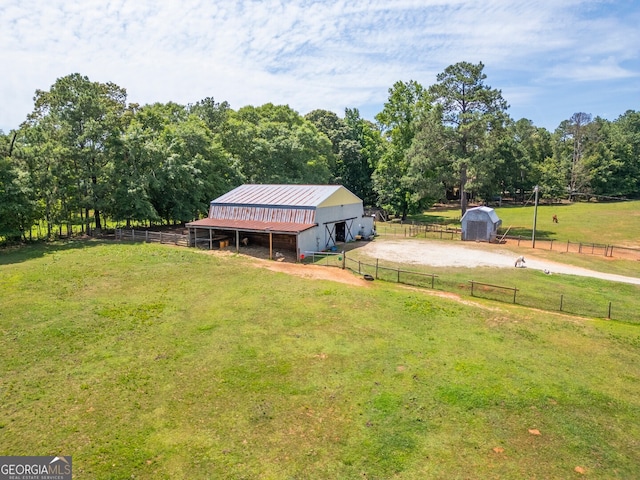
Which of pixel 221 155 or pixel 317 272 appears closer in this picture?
pixel 317 272

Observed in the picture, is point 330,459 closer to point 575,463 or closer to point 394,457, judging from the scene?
point 394,457

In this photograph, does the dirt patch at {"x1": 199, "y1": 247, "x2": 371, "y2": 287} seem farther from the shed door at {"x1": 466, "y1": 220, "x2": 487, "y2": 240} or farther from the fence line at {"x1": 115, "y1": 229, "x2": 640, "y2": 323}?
the shed door at {"x1": 466, "y1": 220, "x2": 487, "y2": 240}

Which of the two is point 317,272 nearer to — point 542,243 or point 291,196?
point 291,196

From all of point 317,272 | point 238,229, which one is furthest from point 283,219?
point 317,272

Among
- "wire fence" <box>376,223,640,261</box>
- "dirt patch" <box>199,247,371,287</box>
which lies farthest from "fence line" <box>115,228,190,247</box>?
"wire fence" <box>376,223,640,261</box>

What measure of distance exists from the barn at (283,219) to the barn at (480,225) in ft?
32.3

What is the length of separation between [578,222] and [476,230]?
2166 centimetres

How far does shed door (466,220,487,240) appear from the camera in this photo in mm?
35219

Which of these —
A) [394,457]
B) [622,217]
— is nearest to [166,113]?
[394,457]

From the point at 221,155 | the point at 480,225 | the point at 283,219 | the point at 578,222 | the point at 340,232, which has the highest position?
the point at 221,155

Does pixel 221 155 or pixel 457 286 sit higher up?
pixel 221 155

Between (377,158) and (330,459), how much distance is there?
53.2 m

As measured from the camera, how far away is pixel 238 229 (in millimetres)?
29016

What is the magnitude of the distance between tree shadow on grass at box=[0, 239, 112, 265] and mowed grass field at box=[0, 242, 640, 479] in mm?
8743
